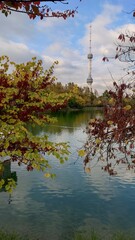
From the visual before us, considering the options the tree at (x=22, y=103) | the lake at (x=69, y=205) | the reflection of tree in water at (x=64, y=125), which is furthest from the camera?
the reflection of tree in water at (x=64, y=125)

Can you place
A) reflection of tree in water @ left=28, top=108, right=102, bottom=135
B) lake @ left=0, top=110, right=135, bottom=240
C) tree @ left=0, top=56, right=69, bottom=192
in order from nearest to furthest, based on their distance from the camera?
tree @ left=0, top=56, right=69, bottom=192, lake @ left=0, top=110, right=135, bottom=240, reflection of tree in water @ left=28, top=108, right=102, bottom=135

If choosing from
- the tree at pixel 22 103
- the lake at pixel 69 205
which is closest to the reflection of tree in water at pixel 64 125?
the lake at pixel 69 205

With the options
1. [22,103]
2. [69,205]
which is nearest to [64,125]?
[69,205]

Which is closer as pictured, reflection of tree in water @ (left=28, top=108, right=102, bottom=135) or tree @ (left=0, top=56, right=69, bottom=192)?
tree @ (left=0, top=56, right=69, bottom=192)

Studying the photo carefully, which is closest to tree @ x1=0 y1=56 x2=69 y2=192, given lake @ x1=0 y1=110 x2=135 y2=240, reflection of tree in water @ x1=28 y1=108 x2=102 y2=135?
lake @ x1=0 y1=110 x2=135 y2=240

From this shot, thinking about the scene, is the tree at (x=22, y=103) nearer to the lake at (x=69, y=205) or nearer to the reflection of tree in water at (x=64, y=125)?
the lake at (x=69, y=205)

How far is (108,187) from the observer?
18609 millimetres

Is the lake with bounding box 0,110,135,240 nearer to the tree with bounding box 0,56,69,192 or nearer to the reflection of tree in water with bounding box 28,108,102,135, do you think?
the tree with bounding box 0,56,69,192

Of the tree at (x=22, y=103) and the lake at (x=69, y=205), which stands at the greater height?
the tree at (x=22, y=103)

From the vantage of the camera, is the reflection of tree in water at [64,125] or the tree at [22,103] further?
the reflection of tree in water at [64,125]

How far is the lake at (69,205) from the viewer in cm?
1254

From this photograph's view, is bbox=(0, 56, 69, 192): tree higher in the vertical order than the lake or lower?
higher

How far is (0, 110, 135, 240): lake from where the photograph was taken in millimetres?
12539

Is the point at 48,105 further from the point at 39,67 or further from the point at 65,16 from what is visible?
the point at 65,16
